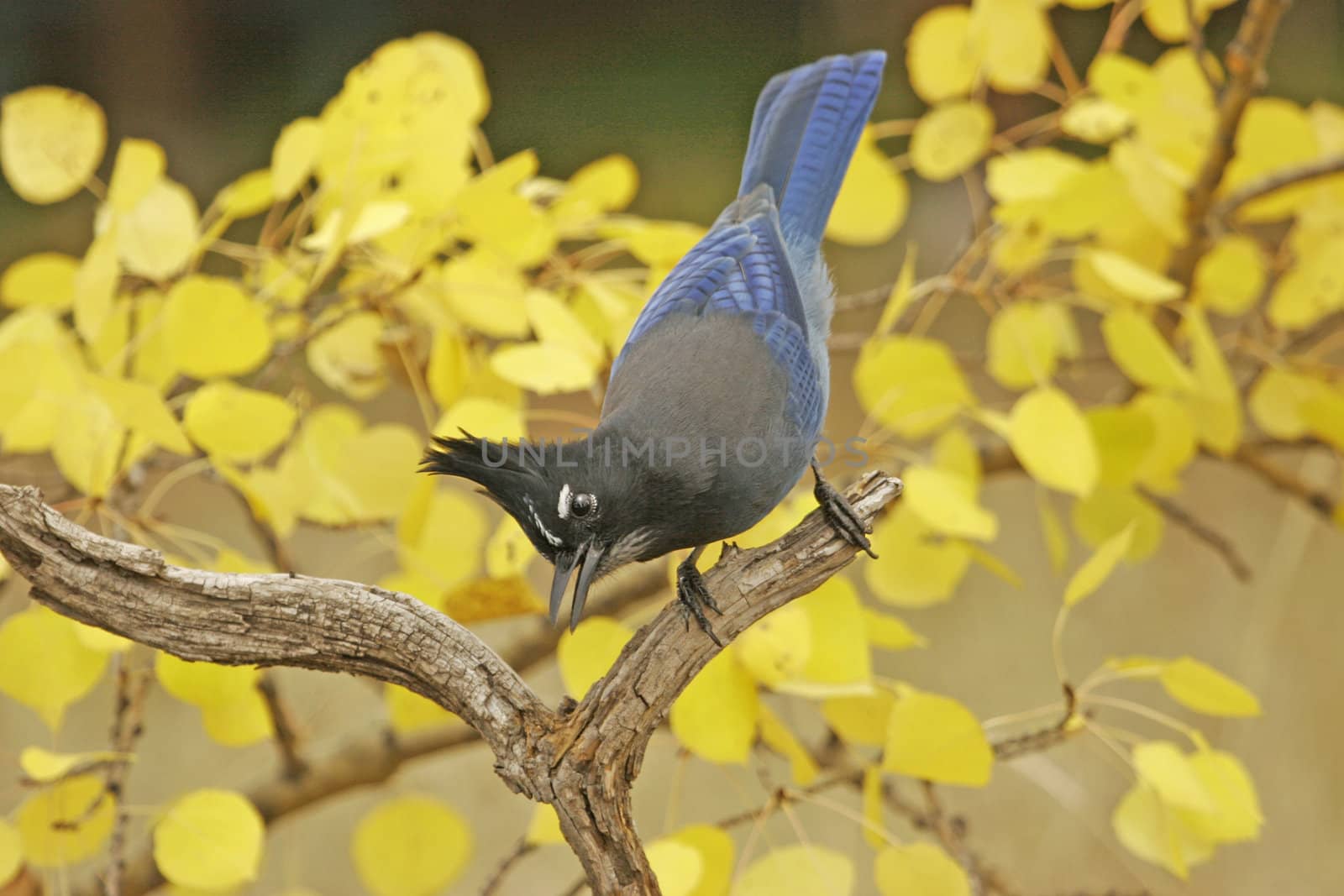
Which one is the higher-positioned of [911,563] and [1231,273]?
[1231,273]

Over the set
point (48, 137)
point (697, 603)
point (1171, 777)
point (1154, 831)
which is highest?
point (48, 137)

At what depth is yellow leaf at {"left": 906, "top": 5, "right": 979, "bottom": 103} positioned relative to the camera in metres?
1.48

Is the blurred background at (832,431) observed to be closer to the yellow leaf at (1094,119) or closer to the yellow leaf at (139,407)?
the yellow leaf at (1094,119)

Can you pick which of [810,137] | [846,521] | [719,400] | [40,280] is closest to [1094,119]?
[810,137]

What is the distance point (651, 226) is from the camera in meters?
1.30

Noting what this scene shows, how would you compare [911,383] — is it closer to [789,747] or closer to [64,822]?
[789,747]

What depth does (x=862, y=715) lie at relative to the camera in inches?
44.6

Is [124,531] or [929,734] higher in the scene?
[124,531]

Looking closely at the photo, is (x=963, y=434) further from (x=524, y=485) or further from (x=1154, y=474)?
(x=524, y=485)

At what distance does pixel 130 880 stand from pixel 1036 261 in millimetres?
1325

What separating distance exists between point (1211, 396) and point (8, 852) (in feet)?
4.17

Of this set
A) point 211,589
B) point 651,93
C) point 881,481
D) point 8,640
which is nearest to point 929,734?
point 881,481

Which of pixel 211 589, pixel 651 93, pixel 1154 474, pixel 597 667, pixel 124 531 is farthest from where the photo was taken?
pixel 651 93

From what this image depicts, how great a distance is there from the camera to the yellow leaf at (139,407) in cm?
96
